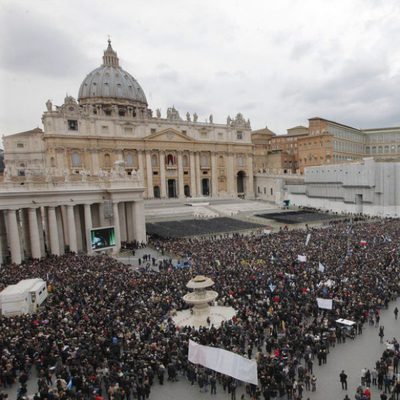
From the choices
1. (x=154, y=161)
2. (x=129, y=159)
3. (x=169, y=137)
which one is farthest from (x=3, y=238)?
(x=169, y=137)

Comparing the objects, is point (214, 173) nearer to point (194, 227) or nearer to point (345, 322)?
point (194, 227)

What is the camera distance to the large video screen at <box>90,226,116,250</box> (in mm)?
29719

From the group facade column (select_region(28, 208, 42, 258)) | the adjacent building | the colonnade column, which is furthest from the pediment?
facade column (select_region(28, 208, 42, 258))

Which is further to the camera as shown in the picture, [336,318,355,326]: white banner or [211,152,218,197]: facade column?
[211,152,218,197]: facade column

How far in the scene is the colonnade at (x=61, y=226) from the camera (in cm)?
3013

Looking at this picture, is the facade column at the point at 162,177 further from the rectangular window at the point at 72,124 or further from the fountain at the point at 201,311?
the fountain at the point at 201,311

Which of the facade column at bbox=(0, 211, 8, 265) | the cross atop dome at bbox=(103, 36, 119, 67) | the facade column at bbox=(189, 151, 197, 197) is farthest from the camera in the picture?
the cross atop dome at bbox=(103, 36, 119, 67)

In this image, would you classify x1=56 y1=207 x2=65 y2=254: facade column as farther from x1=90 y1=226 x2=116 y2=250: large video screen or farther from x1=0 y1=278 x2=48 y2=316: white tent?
x1=0 y1=278 x2=48 y2=316: white tent

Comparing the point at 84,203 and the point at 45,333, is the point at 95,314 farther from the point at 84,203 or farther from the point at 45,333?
the point at 84,203

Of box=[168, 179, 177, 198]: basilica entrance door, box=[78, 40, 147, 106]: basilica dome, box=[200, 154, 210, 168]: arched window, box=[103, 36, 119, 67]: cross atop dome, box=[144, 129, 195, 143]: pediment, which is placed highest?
box=[103, 36, 119, 67]: cross atop dome

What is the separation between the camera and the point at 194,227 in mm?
42312

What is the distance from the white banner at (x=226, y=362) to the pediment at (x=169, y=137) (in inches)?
2780

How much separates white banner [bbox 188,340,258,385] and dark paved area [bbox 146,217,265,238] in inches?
1018

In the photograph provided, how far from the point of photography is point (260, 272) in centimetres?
2147
